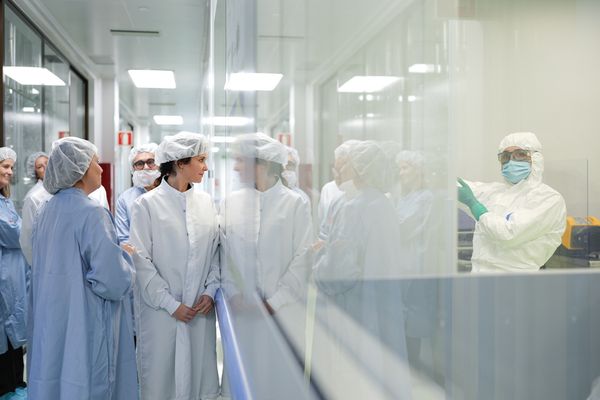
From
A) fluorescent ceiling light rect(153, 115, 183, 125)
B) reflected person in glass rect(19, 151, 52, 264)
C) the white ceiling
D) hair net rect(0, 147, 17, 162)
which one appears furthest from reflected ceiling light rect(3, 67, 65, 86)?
fluorescent ceiling light rect(153, 115, 183, 125)

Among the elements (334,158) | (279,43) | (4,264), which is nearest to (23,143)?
(4,264)

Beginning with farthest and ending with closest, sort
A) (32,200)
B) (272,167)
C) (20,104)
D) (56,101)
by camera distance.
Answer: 1. (56,101)
2. (20,104)
3. (32,200)
4. (272,167)

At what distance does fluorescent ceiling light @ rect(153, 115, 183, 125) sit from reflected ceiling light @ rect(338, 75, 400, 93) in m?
17.5

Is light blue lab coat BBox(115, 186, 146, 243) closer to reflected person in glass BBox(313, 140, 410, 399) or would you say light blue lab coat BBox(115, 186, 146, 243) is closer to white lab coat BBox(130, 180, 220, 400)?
white lab coat BBox(130, 180, 220, 400)

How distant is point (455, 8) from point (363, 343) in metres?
0.22

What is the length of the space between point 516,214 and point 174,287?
2464 mm

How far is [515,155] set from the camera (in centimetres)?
22

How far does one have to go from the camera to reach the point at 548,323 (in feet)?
0.80

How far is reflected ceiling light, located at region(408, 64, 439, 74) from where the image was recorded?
309 millimetres

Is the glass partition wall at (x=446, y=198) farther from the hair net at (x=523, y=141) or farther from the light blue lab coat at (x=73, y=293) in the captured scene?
the light blue lab coat at (x=73, y=293)

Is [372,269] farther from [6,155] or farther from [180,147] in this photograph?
[6,155]

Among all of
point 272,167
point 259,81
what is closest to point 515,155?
point 272,167

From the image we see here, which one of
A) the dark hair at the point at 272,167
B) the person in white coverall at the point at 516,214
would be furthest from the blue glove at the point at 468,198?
the dark hair at the point at 272,167

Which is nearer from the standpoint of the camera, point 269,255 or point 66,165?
point 269,255
